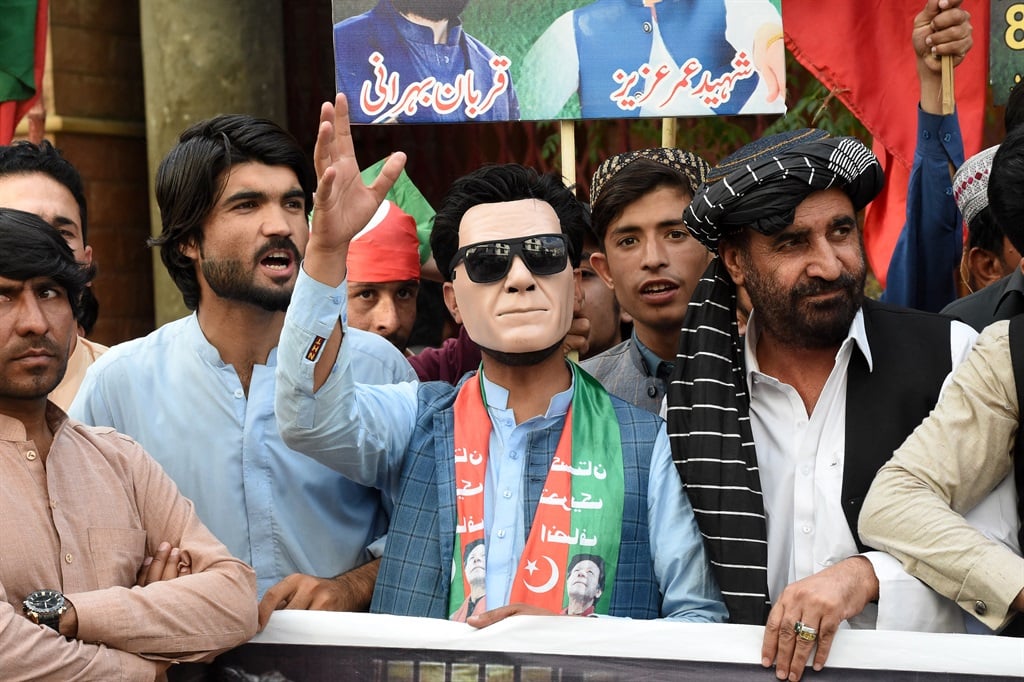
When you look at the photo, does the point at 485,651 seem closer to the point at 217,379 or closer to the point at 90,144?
the point at 217,379

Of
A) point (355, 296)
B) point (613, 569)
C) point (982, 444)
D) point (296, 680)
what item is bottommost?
point (296, 680)

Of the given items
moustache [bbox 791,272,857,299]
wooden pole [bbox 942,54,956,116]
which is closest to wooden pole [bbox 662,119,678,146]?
wooden pole [bbox 942,54,956,116]

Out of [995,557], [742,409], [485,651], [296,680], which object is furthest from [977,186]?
[296,680]

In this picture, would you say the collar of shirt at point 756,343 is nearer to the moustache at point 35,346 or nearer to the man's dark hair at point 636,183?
the man's dark hair at point 636,183

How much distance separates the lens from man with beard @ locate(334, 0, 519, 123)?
406cm

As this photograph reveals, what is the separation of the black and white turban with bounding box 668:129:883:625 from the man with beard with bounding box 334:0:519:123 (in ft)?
3.90

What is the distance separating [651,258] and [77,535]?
1.77 metres

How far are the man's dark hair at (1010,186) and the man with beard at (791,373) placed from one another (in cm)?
26

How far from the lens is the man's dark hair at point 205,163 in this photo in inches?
135

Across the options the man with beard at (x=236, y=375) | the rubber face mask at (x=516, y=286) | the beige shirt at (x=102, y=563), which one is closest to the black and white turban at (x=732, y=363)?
the rubber face mask at (x=516, y=286)

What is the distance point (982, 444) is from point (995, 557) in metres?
0.24

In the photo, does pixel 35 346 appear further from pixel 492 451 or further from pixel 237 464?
pixel 492 451

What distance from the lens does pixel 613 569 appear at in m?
2.88

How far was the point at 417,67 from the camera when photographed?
13.3 feet
